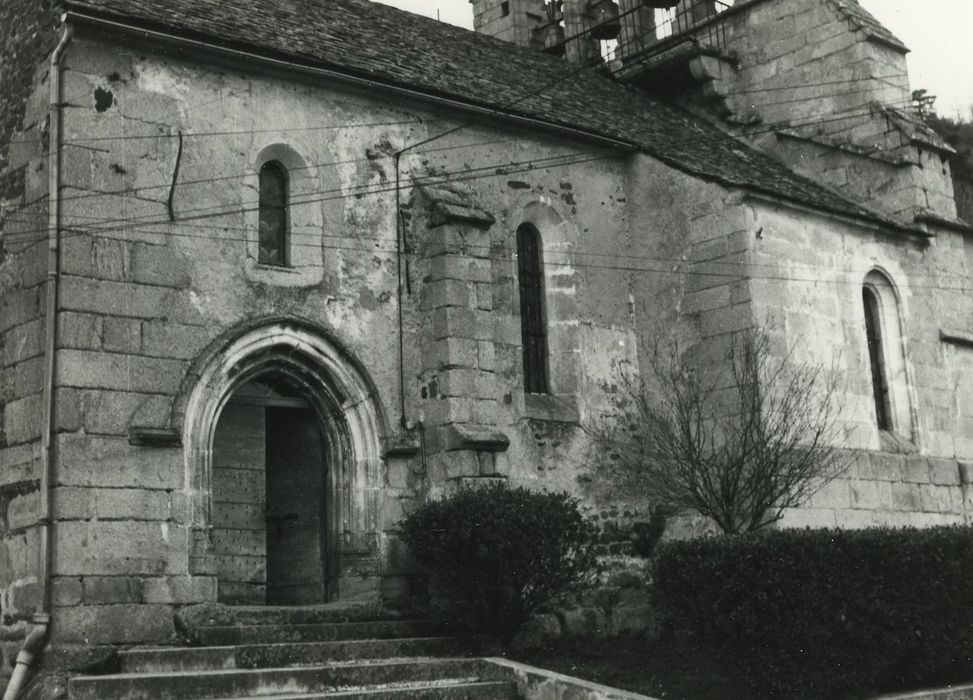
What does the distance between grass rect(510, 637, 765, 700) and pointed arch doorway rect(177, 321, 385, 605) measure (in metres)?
2.74

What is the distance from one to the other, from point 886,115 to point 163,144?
41.3 feet

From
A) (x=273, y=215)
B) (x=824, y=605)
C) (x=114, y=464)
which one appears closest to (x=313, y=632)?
(x=114, y=464)

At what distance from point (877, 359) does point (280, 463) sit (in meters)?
9.50

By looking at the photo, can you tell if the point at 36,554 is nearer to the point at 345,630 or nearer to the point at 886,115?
the point at 345,630

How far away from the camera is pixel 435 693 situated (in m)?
12.0

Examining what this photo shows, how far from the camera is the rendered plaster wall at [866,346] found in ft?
59.4

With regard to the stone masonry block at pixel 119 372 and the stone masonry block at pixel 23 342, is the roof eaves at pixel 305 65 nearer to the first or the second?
the stone masonry block at pixel 23 342

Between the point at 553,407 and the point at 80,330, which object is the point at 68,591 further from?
the point at 553,407

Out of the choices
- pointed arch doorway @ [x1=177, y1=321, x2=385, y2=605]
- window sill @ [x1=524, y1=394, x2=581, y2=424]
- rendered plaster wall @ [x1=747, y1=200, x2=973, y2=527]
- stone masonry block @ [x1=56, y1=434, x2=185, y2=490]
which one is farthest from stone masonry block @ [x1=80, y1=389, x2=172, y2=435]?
rendered plaster wall @ [x1=747, y1=200, x2=973, y2=527]

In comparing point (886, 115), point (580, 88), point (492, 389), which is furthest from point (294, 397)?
point (886, 115)

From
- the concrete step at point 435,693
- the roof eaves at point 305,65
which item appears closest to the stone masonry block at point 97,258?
the roof eaves at point 305,65

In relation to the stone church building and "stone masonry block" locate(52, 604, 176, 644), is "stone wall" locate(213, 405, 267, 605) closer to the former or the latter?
the stone church building

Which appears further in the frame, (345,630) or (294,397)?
(294,397)

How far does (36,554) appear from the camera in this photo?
42.6ft
